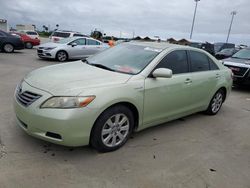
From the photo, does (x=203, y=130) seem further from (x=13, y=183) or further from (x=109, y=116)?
(x=13, y=183)

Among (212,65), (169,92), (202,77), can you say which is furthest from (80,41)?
(169,92)

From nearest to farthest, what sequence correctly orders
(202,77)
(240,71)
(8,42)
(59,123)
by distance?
(59,123) < (202,77) < (240,71) < (8,42)

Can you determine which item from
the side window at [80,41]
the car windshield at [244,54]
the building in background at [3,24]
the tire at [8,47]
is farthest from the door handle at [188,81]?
the building in background at [3,24]

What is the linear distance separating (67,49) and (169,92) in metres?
10.6

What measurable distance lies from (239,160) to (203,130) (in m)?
1.11

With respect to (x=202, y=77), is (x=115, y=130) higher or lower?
lower

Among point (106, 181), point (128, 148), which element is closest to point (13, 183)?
point (106, 181)

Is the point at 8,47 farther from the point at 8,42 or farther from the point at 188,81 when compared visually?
the point at 188,81

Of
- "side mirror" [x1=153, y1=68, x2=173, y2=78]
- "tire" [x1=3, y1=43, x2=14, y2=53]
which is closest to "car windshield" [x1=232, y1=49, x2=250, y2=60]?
"side mirror" [x1=153, y1=68, x2=173, y2=78]

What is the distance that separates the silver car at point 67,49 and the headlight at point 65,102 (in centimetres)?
1094

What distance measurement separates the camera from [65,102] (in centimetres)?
306

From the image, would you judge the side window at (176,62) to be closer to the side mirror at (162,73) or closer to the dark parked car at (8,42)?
the side mirror at (162,73)

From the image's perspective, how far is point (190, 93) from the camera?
15.1ft

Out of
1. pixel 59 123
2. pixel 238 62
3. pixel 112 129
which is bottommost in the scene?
pixel 112 129
